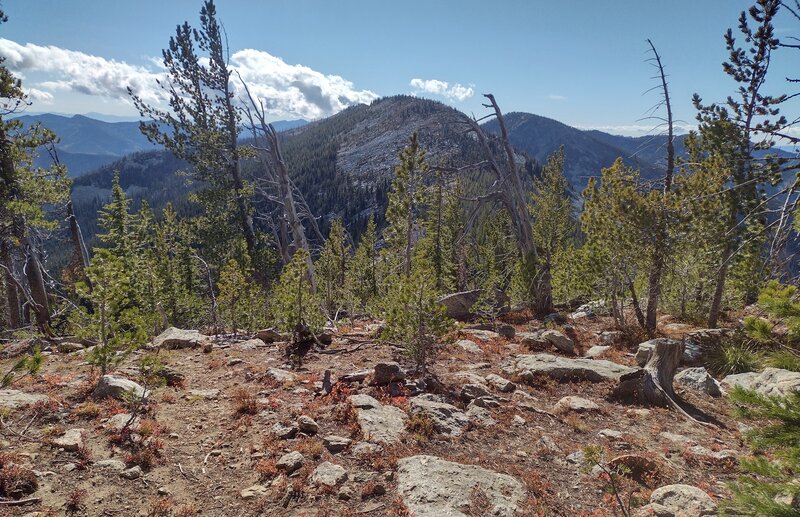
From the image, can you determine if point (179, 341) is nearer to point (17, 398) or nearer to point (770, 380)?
point (17, 398)

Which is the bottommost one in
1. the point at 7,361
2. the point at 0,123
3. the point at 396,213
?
the point at 7,361

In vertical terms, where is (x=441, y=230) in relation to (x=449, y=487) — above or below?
above

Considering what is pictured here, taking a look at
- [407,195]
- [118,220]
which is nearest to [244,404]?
[407,195]

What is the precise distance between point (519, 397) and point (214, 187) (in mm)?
22345

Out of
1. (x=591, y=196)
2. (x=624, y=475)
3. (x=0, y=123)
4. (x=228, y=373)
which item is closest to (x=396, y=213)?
(x=591, y=196)

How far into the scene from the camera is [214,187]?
25.8 m

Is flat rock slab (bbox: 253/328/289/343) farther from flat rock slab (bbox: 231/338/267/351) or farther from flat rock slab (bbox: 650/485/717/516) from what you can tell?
flat rock slab (bbox: 650/485/717/516)

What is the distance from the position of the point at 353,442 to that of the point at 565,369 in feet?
22.3

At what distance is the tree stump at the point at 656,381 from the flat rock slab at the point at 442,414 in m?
4.55

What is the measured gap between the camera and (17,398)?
7.58 meters

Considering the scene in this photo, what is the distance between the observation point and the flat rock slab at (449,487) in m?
5.55

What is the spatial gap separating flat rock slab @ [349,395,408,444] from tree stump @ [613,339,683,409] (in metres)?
5.75

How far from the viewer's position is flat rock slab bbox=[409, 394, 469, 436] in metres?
7.81

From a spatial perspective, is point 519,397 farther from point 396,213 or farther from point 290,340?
point 396,213
